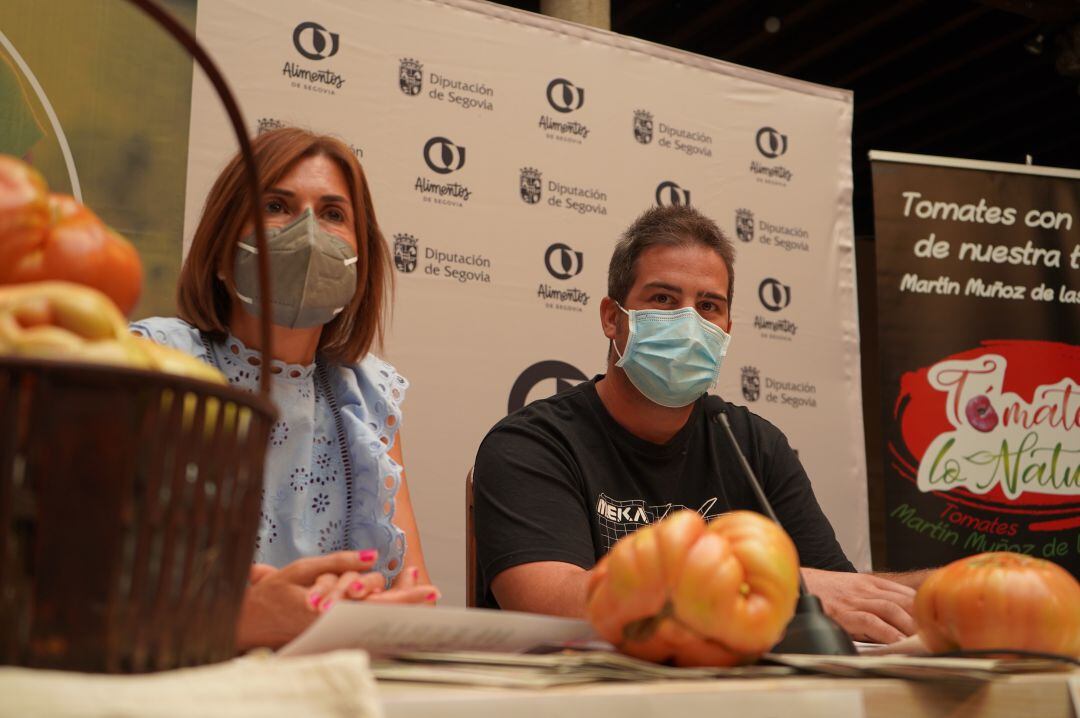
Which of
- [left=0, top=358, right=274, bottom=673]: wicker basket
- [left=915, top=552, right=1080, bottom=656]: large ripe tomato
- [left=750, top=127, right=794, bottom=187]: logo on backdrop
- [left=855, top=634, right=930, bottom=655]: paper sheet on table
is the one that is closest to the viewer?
[left=0, top=358, right=274, bottom=673]: wicker basket

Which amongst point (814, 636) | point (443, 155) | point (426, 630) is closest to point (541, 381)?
point (443, 155)

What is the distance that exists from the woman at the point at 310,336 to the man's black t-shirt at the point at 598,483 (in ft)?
0.52

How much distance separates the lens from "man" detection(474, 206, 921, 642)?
1595 mm

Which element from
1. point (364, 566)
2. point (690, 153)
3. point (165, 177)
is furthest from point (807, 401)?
point (364, 566)

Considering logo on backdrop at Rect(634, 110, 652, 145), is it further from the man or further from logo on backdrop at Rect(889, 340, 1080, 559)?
the man

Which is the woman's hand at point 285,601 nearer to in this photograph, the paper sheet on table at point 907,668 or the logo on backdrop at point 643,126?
the paper sheet on table at point 907,668

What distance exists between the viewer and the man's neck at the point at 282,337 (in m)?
1.71

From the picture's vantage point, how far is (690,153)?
11.7 ft

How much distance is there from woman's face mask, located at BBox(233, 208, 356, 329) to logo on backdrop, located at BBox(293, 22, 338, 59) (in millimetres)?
1436

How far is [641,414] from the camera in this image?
1.93m

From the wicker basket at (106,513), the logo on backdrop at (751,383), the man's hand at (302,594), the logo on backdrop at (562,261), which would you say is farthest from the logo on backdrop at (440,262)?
the wicker basket at (106,513)

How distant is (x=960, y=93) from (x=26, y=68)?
199 inches

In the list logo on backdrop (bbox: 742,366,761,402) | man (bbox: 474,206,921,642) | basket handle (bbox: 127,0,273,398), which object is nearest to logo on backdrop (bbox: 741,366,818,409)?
logo on backdrop (bbox: 742,366,761,402)

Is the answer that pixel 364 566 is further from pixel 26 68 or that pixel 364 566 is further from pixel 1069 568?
pixel 1069 568
